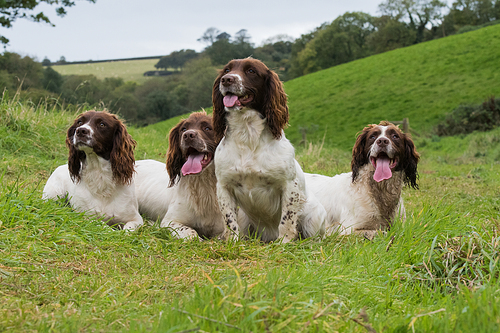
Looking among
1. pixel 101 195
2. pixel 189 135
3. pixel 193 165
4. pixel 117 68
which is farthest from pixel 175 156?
pixel 117 68

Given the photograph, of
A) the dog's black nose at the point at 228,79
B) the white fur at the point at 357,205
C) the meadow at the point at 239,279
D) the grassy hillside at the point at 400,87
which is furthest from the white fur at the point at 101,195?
the grassy hillside at the point at 400,87

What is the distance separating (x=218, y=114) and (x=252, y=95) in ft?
1.17

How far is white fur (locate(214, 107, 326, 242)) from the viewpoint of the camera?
3611 millimetres

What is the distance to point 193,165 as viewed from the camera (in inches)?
161

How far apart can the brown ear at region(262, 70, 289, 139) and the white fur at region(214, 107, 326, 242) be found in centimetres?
6

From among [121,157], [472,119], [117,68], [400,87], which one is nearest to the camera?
[121,157]

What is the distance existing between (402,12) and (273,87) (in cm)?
5912

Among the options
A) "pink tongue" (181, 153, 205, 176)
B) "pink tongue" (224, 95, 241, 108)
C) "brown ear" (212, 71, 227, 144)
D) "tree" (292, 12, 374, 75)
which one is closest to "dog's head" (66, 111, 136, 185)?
"pink tongue" (181, 153, 205, 176)

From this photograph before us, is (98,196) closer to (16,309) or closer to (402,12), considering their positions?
(16,309)

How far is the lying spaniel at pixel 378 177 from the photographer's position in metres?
4.25

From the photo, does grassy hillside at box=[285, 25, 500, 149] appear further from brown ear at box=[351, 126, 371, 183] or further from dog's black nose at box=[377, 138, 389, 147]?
dog's black nose at box=[377, 138, 389, 147]

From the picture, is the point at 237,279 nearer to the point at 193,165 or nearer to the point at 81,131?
the point at 193,165

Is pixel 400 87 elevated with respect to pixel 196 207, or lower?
elevated

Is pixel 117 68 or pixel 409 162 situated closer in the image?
pixel 409 162
